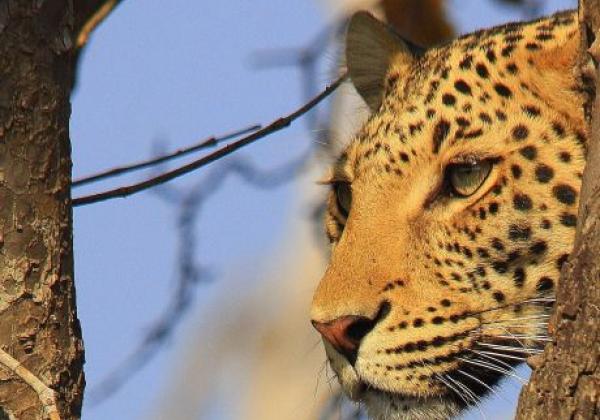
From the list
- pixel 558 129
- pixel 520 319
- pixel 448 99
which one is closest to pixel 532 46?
pixel 448 99

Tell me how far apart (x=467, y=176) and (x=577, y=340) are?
6.18 feet

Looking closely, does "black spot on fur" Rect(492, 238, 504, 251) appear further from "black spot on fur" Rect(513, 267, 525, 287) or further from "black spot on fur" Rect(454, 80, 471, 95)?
"black spot on fur" Rect(454, 80, 471, 95)

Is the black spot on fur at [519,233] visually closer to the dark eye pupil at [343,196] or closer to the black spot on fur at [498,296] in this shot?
the black spot on fur at [498,296]

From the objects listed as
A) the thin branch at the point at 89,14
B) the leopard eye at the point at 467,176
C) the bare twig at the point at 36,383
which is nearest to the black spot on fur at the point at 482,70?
the leopard eye at the point at 467,176

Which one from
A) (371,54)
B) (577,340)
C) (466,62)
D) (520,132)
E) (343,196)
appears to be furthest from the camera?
(371,54)

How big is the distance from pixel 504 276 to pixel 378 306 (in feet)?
1.33

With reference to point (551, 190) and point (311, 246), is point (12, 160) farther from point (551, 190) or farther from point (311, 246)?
point (311, 246)

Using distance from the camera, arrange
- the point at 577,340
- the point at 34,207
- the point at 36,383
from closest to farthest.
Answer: the point at 577,340 < the point at 36,383 < the point at 34,207

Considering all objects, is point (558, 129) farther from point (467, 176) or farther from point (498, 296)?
point (498, 296)

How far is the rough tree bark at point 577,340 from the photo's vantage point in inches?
117

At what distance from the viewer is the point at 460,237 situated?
478 centimetres

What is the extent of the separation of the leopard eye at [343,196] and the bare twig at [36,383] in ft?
6.50

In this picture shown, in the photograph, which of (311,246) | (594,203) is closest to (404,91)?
(594,203)

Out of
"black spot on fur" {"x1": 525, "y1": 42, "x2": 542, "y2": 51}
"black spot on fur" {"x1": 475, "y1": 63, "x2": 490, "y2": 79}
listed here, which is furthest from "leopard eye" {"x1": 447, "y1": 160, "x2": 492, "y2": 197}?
"black spot on fur" {"x1": 525, "y1": 42, "x2": 542, "y2": 51}
